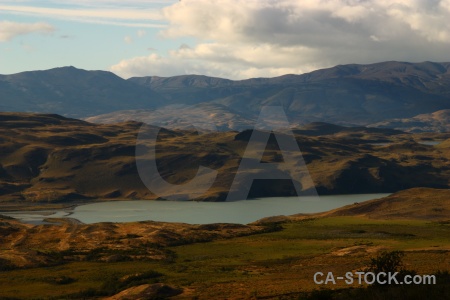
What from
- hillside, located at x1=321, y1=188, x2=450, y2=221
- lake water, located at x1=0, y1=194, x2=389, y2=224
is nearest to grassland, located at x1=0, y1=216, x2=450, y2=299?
hillside, located at x1=321, y1=188, x2=450, y2=221

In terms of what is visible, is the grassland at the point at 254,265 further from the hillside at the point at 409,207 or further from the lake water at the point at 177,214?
the lake water at the point at 177,214

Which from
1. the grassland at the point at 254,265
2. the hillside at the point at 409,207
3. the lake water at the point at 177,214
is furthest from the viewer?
the lake water at the point at 177,214

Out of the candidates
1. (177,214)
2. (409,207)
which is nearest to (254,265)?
(409,207)

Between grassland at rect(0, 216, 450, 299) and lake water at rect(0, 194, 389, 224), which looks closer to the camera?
grassland at rect(0, 216, 450, 299)

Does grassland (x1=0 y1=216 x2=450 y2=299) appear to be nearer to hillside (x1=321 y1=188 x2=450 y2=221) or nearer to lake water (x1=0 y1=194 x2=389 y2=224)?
hillside (x1=321 y1=188 x2=450 y2=221)

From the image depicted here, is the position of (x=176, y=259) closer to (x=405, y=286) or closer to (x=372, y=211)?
(x=405, y=286)

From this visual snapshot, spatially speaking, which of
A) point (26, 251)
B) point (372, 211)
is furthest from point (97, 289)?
point (372, 211)

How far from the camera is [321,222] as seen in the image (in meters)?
119

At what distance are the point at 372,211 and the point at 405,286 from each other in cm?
9952

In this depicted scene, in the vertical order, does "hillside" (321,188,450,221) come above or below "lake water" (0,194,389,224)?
above

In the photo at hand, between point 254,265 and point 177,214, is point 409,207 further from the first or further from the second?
point 254,265

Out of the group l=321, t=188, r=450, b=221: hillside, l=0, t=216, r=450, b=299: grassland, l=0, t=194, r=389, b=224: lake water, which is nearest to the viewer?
A: l=0, t=216, r=450, b=299: grassland

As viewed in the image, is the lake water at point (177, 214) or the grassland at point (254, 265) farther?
the lake water at point (177, 214)

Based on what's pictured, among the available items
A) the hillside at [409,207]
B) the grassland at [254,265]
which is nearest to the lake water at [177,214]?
the hillside at [409,207]
